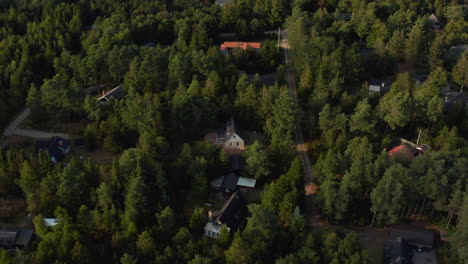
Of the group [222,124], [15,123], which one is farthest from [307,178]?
[15,123]

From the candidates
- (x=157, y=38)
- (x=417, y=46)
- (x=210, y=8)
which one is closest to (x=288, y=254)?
(x=417, y=46)

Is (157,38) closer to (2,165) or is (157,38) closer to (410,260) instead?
(2,165)

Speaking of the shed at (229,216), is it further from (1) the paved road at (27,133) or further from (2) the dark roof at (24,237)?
(1) the paved road at (27,133)

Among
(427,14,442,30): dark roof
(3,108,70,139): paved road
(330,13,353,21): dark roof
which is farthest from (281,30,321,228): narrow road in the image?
(427,14,442,30): dark roof

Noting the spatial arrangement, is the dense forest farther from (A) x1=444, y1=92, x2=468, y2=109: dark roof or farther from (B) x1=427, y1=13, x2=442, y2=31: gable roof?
(B) x1=427, y1=13, x2=442, y2=31: gable roof

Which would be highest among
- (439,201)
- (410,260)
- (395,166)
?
(395,166)

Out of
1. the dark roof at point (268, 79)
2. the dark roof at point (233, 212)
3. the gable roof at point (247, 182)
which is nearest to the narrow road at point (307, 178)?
the dark roof at point (268, 79)
